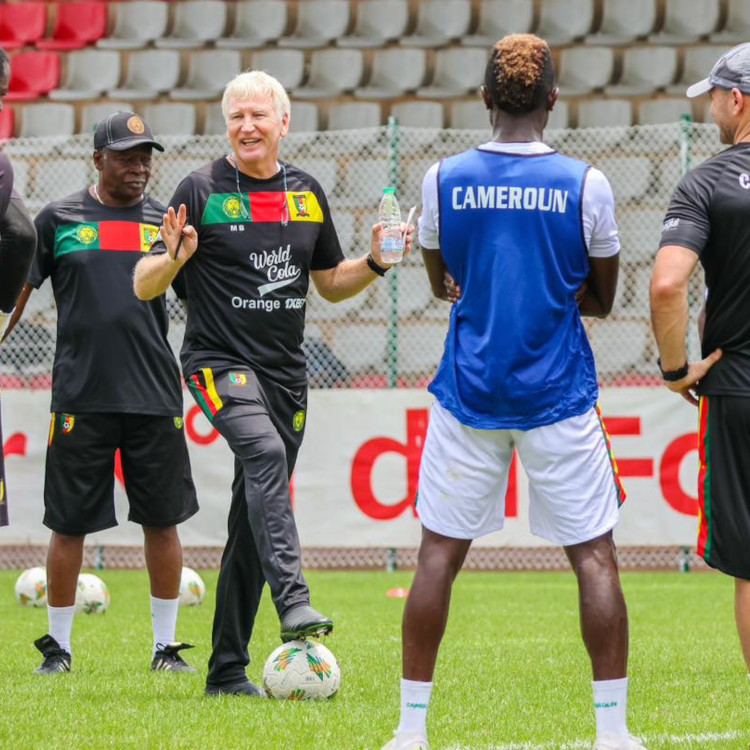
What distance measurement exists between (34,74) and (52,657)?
10.5m

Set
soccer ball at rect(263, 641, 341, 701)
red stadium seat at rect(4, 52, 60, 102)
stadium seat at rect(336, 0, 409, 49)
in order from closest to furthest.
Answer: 1. soccer ball at rect(263, 641, 341, 701)
2. stadium seat at rect(336, 0, 409, 49)
3. red stadium seat at rect(4, 52, 60, 102)

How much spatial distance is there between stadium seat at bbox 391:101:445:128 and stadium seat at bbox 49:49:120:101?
3.20 metres

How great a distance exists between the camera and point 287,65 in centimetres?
1474

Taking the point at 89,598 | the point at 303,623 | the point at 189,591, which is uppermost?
the point at 303,623

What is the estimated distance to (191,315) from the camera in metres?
5.40

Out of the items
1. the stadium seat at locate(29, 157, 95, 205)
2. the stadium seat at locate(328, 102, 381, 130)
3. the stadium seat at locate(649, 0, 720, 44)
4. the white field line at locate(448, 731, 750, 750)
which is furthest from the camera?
the stadium seat at locate(649, 0, 720, 44)

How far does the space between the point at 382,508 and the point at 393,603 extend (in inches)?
55.5

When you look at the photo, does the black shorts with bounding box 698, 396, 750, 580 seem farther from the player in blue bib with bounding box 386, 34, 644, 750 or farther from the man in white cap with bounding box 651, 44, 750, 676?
the player in blue bib with bounding box 386, 34, 644, 750

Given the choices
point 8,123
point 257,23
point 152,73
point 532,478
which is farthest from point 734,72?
point 8,123

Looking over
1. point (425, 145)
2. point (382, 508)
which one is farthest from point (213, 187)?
point (425, 145)

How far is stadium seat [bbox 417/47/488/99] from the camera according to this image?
14.3 meters

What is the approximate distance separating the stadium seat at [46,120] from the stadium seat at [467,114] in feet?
13.1

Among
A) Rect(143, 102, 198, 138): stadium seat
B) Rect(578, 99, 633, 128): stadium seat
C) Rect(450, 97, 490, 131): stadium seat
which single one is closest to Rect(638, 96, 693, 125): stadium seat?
Rect(578, 99, 633, 128): stadium seat

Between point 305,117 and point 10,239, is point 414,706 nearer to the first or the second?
point 10,239
